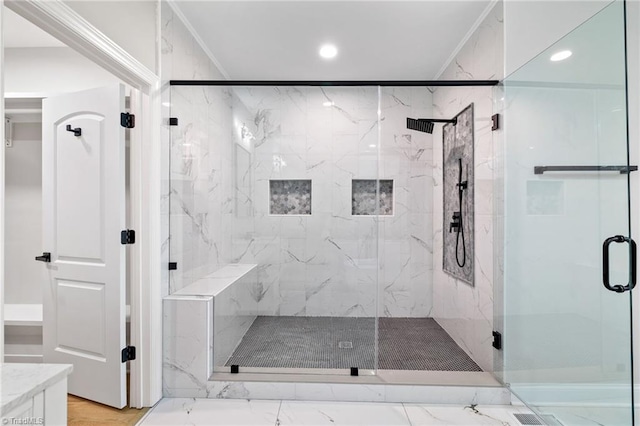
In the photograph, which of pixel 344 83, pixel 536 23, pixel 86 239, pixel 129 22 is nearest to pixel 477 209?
pixel 536 23

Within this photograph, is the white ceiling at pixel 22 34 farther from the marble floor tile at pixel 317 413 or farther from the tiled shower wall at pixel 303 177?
the marble floor tile at pixel 317 413

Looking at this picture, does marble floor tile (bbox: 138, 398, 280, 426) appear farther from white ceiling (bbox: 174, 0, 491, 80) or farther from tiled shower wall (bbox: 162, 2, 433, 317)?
white ceiling (bbox: 174, 0, 491, 80)

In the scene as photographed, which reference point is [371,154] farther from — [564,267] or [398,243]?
[564,267]

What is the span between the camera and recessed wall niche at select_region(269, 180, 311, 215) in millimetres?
2699

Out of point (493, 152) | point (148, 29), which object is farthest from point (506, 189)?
point (148, 29)

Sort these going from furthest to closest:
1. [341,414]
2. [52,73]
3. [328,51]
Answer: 1. [328,51]
2. [52,73]
3. [341,414]

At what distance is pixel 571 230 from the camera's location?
1.83 m

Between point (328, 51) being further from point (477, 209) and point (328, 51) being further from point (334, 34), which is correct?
point (477, 209)

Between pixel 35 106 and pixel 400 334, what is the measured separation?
346 cm

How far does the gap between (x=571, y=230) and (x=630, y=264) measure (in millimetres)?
391

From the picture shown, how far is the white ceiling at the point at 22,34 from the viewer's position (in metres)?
2.54

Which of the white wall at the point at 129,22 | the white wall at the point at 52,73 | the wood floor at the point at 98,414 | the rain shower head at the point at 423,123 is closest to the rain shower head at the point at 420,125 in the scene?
the rain shower head at the point at 423,123

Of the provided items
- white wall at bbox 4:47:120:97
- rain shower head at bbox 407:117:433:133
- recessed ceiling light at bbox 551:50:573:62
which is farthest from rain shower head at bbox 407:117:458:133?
white wall at bbox 4:47:120:97

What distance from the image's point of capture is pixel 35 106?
2918 millimetres
